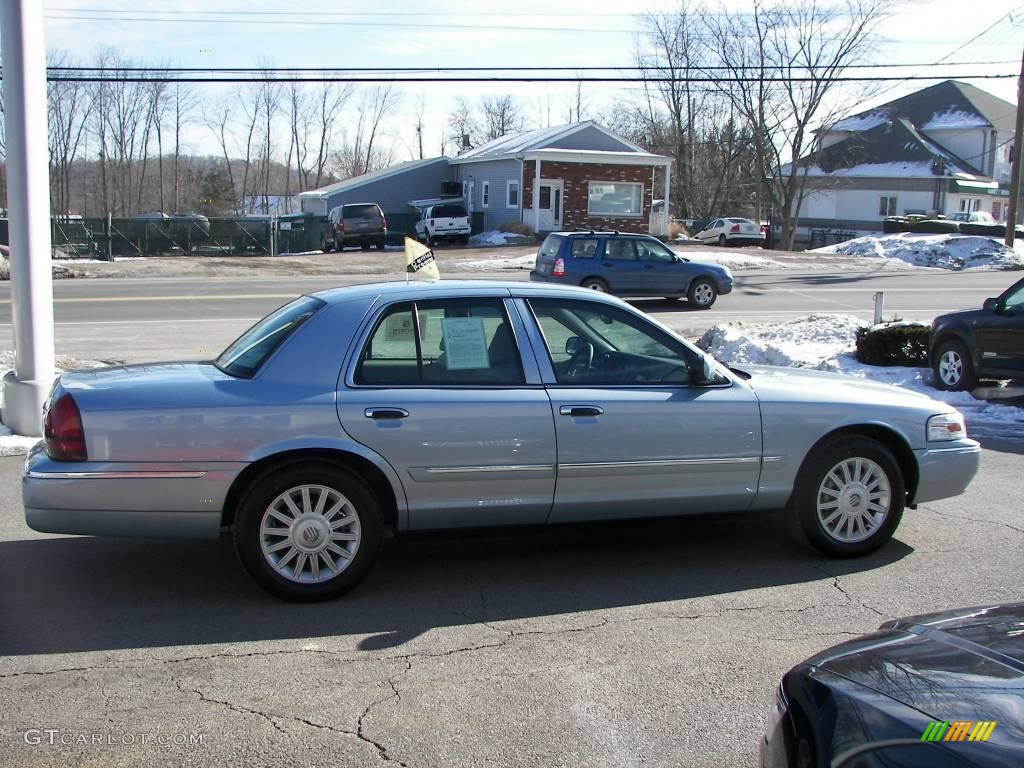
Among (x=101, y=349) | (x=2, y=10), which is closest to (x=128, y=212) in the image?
(x=101, y=349)

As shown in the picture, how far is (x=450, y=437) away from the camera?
5078mm

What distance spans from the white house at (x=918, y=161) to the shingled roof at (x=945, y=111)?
0.20 feet

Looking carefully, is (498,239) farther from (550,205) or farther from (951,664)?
(951,664)

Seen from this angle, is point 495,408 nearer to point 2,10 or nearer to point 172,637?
point 172,637

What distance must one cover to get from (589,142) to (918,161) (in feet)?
76.6

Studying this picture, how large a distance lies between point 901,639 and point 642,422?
2568 millimetres

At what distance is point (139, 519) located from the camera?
191 inches

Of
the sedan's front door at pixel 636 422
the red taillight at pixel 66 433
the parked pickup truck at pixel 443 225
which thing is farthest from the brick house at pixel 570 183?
the red taillight at pixel 66 433

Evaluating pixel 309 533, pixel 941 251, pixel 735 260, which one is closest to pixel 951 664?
pixel 309 533

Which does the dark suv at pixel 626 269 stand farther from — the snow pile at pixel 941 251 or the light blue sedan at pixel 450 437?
the snow pile at pixel 941 251

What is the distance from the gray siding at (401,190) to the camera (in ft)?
166

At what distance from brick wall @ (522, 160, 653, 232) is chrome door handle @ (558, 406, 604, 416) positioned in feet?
127

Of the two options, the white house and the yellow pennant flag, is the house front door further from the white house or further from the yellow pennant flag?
the yellow pennant flag

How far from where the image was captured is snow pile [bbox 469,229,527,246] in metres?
41.3
